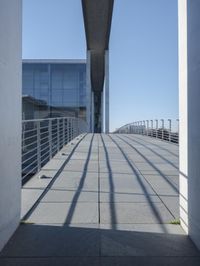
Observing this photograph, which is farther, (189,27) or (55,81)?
(55,81)

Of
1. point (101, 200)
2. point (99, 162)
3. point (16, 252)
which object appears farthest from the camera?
point (99, 162)

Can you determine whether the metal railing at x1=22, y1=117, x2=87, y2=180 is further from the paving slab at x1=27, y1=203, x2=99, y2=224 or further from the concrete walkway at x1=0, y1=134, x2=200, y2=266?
the paving slab at x1=27, y1=203, x2=99, y2=224

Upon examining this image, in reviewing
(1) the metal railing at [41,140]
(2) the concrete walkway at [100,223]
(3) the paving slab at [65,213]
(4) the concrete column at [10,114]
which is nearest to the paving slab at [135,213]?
(2) the concrete walkway at [100,223]

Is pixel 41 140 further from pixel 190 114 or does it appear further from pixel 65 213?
pixel 190 114

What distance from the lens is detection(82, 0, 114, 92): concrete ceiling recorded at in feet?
59.6

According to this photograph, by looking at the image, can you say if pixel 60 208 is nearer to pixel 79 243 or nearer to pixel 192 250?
pixel 79 243

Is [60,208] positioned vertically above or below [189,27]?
below

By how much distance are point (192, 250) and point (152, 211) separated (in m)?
1.29

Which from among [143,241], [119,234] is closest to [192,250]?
[143,241]

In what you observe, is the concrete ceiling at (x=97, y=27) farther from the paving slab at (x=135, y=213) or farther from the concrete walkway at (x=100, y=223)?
the paving slab at (x=135, y=213)

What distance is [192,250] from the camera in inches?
147

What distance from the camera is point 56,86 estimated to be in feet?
120

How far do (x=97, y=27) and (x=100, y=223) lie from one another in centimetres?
2189

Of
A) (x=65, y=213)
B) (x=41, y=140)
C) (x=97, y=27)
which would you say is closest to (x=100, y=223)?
(x=65, y=213)
